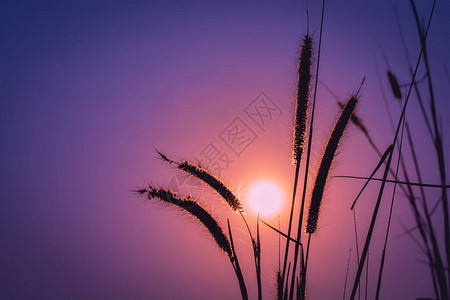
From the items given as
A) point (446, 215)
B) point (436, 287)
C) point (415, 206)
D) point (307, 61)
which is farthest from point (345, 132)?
point (436, 287)

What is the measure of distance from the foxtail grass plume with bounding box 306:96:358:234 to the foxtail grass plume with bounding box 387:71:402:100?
21 centimetres

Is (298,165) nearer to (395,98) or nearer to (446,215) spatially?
(395,98)

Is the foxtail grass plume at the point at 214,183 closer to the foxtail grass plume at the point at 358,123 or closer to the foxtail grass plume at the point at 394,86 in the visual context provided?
the foxtail grass plume at the point at 358,123

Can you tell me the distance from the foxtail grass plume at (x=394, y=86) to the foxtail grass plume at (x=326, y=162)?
21 cm

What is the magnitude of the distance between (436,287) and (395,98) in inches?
28.5

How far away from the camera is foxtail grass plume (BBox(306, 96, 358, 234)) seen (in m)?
1.55

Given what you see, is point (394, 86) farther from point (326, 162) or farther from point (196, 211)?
point (196, 211)

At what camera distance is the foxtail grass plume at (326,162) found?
1.55m

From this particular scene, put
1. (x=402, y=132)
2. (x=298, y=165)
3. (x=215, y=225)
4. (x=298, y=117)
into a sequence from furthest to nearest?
(x=215, y=225) < (x=298, y=117) < (x=298, y=165) < (x=402, y=132)

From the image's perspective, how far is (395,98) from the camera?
1.38 m

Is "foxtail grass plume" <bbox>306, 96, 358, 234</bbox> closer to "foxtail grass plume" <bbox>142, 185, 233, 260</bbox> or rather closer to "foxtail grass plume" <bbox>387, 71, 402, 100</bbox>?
"foxtail grass plume" <bbox>387, 71, 402, 100</bbox>

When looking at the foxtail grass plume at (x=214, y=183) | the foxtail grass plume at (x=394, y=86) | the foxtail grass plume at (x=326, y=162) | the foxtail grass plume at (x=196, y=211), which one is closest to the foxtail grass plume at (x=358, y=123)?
the foxtail grass plume at (x=326, y=162)

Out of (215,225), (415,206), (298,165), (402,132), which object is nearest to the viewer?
(415,206)

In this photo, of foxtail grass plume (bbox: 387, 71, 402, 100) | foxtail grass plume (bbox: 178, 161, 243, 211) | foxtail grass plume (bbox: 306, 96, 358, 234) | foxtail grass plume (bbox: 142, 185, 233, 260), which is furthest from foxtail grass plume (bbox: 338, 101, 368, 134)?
foxtail grass plume (bbox: 142, 185, 233, 260)
